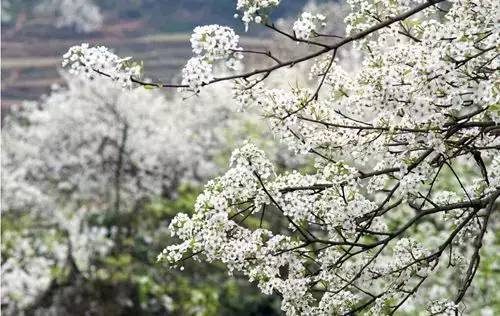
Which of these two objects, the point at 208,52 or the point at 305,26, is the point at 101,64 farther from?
the point at 305,26

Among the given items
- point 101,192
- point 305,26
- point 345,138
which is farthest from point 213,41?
point 101,192

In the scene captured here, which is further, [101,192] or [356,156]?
[101,192]

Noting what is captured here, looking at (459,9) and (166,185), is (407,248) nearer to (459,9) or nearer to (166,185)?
(459,9)

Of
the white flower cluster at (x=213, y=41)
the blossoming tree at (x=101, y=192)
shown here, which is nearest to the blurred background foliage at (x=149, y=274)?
the blossoming tree at (x=101, y=192)

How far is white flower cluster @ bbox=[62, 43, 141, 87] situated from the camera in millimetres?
3812

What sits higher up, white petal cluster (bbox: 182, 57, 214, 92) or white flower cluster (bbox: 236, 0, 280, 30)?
white flower cluster (bbox: 236, 0, 280, 30)

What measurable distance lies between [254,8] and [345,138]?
4.02 ft

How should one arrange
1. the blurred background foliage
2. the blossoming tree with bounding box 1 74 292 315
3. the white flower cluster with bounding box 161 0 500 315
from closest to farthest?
the white flower cluster with bounding box 161 0 500 315 < the blurred background foliage < the blossoming tree with bounding box 1 74 292 315

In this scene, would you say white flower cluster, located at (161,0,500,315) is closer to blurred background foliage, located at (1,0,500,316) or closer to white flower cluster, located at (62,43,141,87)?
white flower cluster, located at (62,43,141,87)

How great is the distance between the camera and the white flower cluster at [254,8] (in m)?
3.64

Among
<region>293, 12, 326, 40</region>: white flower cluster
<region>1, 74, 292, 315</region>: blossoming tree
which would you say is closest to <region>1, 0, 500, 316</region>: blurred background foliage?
<region>1, 74, 292, 315</region>: blossoming tree

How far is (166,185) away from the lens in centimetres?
1986

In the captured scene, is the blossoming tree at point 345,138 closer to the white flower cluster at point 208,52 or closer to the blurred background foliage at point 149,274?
the white flower cluster at point 208,52

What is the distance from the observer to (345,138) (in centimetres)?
454
